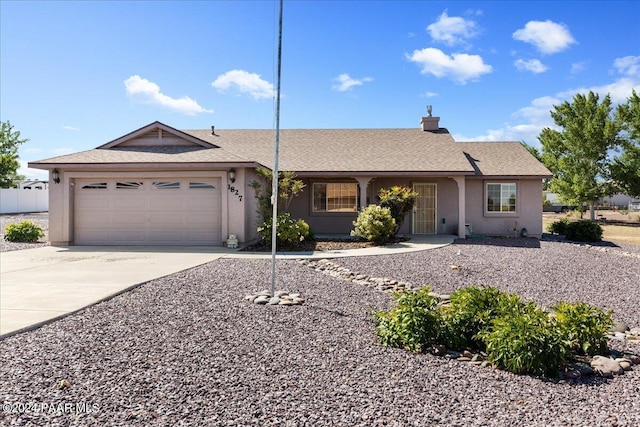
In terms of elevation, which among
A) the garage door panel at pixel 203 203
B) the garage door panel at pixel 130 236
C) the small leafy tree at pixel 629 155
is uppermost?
the small leafy tree at pixel 629 155

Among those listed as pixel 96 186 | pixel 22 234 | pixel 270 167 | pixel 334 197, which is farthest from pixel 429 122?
pixel 22 234

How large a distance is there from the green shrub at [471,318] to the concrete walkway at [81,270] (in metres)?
4.70

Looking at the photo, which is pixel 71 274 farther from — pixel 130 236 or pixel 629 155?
pixel 629 155

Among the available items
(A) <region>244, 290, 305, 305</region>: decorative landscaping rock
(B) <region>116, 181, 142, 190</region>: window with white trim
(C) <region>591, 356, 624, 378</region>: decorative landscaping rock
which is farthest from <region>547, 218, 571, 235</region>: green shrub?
(B) <region>116, 181, 142, 190</region>: window with white trim

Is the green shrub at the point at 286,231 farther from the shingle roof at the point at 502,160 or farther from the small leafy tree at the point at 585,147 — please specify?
the small leafy tree at the point at 585,147

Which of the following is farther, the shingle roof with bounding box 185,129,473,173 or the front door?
the front door

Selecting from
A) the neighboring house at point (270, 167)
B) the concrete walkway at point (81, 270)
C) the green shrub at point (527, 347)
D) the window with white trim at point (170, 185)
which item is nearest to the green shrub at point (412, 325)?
the green shrub at point (527, 347)

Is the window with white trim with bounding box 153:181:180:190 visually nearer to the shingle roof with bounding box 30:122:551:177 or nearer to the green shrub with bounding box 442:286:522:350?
the shingle roof with bounding box 30:122:551:177

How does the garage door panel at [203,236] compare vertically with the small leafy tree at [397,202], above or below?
below

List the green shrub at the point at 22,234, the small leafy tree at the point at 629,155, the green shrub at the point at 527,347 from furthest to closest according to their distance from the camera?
the small leafy tree at the point at 629,155
the green shrub at the point at 22,234
the green shrub at the point at 527,347

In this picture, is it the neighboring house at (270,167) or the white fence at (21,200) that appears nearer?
the neighboring house at (270,167)

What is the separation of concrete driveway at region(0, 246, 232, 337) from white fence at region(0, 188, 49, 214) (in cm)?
2555

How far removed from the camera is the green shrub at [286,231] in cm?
1194

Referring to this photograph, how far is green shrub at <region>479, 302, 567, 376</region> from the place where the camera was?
3713 mm
